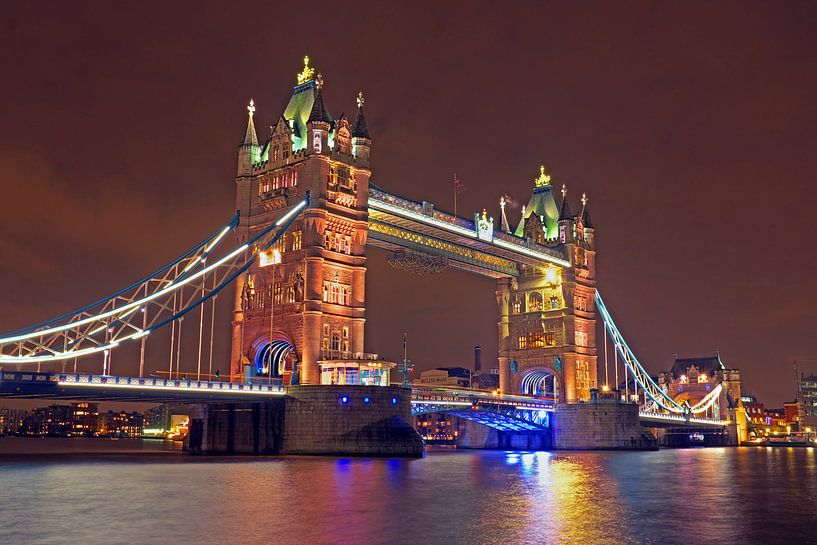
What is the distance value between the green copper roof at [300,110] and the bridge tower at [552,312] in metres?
37.8

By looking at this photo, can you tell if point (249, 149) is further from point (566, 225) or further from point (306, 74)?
point (566, 225)

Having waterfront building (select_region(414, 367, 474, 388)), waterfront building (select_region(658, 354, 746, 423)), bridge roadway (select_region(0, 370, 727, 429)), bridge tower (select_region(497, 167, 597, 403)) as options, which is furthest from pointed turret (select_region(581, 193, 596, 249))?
waterfront building (select_region(414, 367, 474, 388))

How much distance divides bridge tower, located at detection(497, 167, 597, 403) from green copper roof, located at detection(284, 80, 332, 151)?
37.8 metres

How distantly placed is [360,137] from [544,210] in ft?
138

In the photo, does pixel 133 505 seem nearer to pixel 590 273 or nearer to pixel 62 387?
pixel 62 387

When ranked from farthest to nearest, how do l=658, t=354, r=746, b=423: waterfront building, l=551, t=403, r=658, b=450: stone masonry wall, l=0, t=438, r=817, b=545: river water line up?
l=658, t=354, r=746, b=423: waterfront building, l=551, t=403, r=658, b=450: stone masonry wall, l=0, t=438, r=817, b=545: river water

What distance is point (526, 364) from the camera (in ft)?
337

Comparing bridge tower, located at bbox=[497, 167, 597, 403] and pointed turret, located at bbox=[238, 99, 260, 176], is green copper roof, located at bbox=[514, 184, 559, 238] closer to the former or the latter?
bridge tower, located at bbox=[497, 167, 597, 403]

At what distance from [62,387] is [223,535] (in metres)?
31.5

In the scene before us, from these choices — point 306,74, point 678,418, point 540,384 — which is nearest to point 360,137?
point 306,74

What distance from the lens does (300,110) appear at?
229 feet

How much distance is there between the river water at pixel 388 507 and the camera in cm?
2261

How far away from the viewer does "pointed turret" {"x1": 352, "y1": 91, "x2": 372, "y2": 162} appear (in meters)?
69.0

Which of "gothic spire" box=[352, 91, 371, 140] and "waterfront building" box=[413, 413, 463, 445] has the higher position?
"gothic spire" box=[352, 91, 371, 140]
